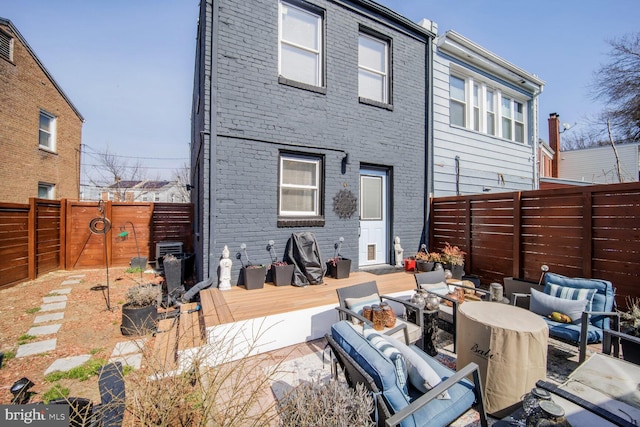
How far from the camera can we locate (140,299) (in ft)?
14.5

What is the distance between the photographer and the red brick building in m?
10.9

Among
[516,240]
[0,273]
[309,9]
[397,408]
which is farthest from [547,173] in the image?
[0,273]

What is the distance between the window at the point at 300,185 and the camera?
5.69 meters

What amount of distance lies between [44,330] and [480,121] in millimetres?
11534

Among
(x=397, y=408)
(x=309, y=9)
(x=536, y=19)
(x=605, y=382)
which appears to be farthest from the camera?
(x=536, y=19)

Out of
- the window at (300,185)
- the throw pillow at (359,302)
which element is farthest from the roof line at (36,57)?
the throw pillow at (359,302)

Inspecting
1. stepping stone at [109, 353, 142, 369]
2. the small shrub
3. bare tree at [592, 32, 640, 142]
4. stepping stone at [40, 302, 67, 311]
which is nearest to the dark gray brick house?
the small shrub

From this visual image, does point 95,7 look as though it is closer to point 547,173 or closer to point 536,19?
point 536,19

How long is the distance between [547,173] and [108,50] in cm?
2334

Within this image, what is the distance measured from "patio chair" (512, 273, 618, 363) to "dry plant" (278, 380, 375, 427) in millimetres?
3029

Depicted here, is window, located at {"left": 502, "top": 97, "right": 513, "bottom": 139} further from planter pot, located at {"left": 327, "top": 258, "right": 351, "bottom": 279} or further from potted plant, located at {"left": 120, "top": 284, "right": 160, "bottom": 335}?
potted plant, located at {"left": 120, "top": 284, "right": 160, "bottom": 335}

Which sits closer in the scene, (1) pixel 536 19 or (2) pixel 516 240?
(2) pixel 516 240

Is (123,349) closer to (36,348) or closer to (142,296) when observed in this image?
(142,296)

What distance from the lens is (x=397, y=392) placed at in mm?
1940
